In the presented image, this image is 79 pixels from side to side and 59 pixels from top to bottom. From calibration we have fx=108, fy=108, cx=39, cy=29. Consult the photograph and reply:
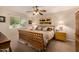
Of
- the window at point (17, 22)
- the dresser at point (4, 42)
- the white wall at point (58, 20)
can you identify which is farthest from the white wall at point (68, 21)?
the dresser at point (4, 42)

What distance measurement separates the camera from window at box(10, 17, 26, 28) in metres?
1.89

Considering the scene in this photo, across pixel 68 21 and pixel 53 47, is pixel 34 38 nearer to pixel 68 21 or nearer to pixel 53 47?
pixel 53 47

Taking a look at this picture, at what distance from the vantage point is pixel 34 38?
1.92 meters

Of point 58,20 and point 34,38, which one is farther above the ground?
point 58,20

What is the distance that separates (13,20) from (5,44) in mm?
433

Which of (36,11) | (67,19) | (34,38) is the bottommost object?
(34,38)

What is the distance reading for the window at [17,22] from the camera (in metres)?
1.89

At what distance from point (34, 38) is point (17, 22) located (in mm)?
410

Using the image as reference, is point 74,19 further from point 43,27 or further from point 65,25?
point 43,27

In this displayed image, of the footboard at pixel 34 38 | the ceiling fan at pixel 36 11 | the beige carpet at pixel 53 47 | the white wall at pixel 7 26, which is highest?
the ceiling fan at pixel 36 11

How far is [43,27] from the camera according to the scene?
6.17 feet

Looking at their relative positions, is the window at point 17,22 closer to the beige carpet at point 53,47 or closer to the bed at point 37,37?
the bed at point 37,37

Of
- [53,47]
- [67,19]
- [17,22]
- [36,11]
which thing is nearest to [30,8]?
[36,11]

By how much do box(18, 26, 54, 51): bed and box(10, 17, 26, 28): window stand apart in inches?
3.9
